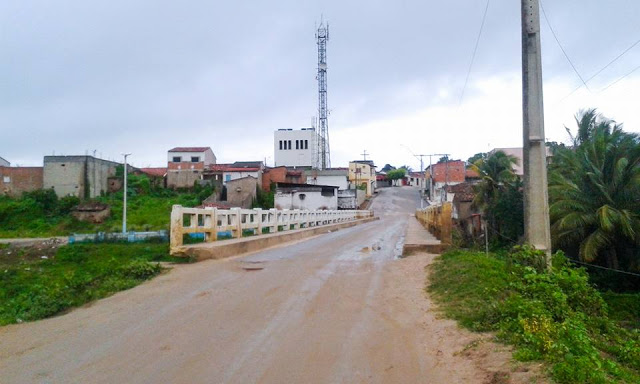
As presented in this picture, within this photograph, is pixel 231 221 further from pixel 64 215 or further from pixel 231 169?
pixel 231 169

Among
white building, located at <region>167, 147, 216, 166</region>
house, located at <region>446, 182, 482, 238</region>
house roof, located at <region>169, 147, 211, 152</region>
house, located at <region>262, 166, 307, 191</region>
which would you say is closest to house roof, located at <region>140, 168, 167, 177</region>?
white building, located at <region>167, 147, 216, 166</region>

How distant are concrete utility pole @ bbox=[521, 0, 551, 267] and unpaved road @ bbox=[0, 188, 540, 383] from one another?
2.48 metres

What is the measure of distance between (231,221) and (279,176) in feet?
176

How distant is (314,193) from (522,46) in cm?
5438

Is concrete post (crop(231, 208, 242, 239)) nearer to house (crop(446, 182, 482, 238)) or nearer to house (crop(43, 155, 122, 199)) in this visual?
house (crop(446, 182, 482, 238))

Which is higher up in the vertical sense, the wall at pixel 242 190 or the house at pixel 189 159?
the house at pixel 189 159

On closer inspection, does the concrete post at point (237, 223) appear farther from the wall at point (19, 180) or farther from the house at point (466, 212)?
the wall at point (19, 180)

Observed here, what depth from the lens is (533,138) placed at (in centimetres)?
1013

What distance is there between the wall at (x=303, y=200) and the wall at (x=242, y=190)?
3.96 meters

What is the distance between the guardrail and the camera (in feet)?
39.8

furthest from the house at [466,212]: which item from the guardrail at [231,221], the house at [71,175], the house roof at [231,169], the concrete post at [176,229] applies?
the house at [71,175]

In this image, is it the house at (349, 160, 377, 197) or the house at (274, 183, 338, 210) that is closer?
the house at (274, 183, 338, 210)

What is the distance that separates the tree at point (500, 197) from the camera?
36.9 metres

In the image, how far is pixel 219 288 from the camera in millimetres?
8859
